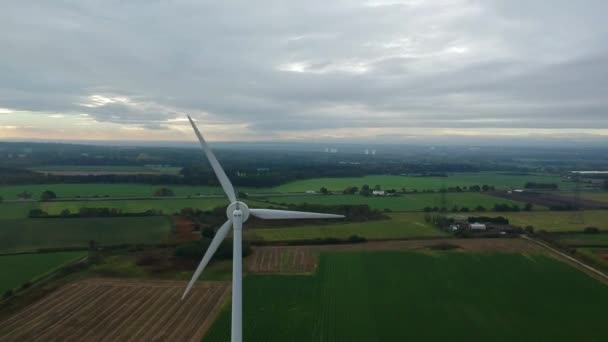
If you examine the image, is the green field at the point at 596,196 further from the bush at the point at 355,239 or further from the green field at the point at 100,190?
the green field at the point at 100,190

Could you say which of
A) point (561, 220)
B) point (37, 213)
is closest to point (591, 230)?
point (561, 220)

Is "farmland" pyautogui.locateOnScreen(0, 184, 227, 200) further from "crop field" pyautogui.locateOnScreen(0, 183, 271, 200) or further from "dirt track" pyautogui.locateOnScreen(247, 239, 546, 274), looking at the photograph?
"dirt track" pyautogui.locateOnScreen(247, 239, 546, 274)

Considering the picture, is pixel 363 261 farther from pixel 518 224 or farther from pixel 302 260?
pixel 518 224

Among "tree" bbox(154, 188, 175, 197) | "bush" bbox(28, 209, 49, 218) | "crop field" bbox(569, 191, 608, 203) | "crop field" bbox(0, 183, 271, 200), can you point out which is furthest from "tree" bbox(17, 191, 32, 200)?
"crop field" bbox(569, 191, 608, 203)

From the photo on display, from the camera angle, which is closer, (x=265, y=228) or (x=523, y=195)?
(x=265, y=228)

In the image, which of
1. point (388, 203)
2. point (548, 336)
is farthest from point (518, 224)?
point (548, 336)

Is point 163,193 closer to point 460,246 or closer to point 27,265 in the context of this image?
point 27,265
